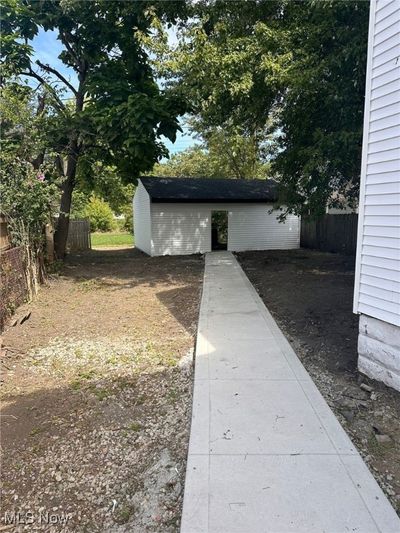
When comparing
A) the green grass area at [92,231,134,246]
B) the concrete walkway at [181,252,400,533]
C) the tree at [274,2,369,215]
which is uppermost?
the tree at [274,2,369,215]

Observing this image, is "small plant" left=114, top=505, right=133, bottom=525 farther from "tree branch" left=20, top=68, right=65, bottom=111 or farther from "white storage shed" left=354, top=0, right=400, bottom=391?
"tree branch" left=20, top=68, right=65, bottom=111

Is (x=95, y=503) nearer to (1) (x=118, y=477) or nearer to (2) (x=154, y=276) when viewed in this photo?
(1) (x=118, y=477)

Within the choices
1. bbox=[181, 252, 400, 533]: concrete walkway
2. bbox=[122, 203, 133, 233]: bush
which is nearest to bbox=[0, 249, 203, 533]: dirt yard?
bbox=[181, 252, 400, 533]: concrete walkway

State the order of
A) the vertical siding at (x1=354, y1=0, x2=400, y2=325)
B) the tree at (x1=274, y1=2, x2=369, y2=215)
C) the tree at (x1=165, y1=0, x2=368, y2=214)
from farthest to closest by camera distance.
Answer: the tree at (x1=165, y1=0, x2=368, y2=214) < the tree at (x1=274, y1=2, x2=369, y2=215) < the vertical siding at (x1=354, y1=0, x2=400, y2=325)

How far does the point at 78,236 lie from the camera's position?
62.8 ft

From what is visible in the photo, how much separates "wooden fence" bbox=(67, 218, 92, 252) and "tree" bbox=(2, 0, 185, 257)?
7.06 metres

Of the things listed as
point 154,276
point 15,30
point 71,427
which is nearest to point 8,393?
point 71,427

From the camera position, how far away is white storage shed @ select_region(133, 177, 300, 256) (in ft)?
53.2

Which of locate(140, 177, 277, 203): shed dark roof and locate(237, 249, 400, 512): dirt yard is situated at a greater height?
locate(140, 177, 277, 203): shed dark roof

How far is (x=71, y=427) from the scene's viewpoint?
10.2 feet

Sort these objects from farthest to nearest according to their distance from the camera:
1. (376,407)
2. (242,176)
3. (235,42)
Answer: (242,176) → (235,42) → (376,407)

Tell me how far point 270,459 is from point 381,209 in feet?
8.17

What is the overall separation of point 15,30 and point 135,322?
9917 mm

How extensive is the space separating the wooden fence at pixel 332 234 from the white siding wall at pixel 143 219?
6.59m
